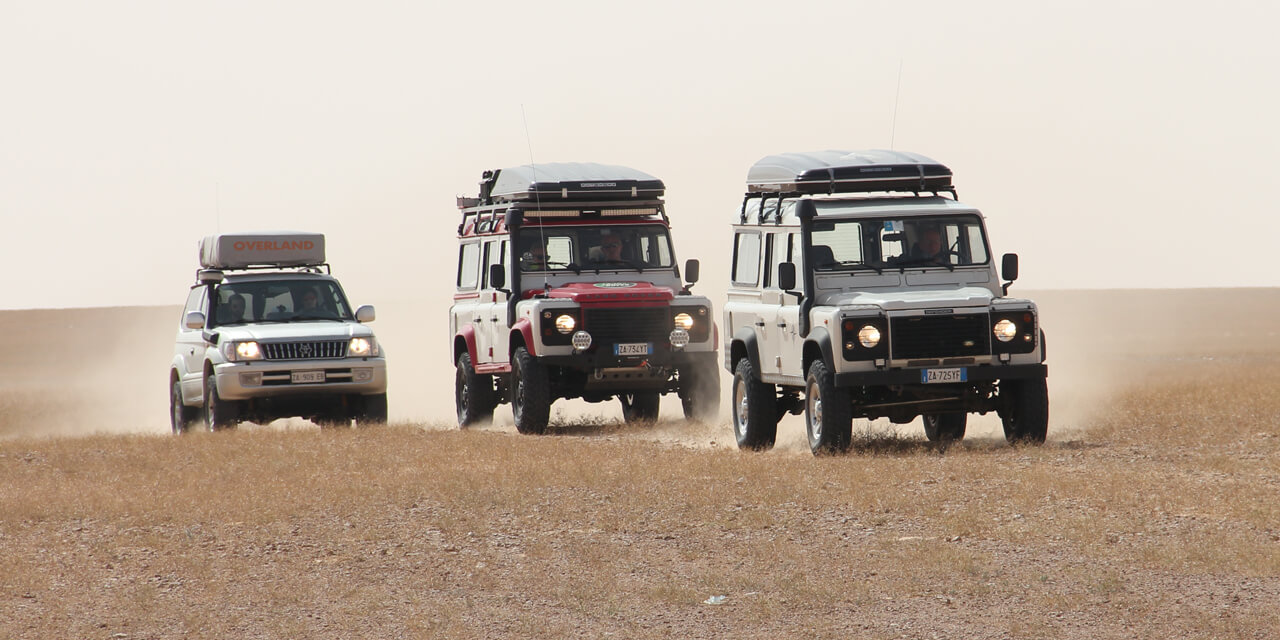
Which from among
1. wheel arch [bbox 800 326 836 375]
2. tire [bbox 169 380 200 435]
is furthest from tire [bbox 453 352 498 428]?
wheel arch [bbox 800 326 836 375]

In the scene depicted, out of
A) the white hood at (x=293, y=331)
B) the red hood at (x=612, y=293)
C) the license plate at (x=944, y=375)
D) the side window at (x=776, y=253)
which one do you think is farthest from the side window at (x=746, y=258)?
the white hood at (x=293, y=331)

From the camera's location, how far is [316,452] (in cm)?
1695

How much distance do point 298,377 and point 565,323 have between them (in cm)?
332

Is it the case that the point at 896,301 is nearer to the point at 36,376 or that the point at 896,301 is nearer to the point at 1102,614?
the point at 1102,614

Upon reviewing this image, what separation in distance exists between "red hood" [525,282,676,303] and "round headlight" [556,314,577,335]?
0.24 meters

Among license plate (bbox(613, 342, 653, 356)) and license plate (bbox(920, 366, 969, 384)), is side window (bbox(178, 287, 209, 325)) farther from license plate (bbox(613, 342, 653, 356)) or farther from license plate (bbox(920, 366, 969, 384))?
license plate (bbox(920, 366, 969, 384))

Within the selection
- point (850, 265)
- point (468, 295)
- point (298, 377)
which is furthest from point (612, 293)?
point (850, 265)

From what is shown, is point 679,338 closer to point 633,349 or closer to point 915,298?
point 633,349

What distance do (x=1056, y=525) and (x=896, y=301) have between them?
4.17 meters

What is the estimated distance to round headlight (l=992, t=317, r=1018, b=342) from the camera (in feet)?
50.1

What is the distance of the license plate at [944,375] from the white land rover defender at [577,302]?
4843 millimetres

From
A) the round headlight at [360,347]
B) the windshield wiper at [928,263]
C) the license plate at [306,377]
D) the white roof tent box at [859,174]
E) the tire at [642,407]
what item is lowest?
the tire at [642,407]

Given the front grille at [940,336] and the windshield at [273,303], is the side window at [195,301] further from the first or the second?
the front grille at [940,336]

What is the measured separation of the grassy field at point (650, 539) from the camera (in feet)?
30.5
